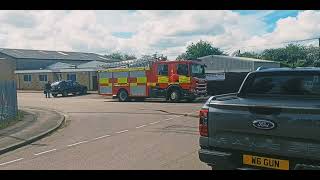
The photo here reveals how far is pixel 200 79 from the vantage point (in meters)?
25.2

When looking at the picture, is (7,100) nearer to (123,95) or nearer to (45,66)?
(123,95)

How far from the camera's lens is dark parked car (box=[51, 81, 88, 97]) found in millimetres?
37969

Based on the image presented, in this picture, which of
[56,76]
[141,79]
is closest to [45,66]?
[56,76]

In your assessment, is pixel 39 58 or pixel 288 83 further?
pixel 39 58

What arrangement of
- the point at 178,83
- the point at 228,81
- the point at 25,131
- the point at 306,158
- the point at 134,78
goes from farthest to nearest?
the point at 228,81, the point at 134,78, the point at 178,83, the point at 25,131, the point at 306,158

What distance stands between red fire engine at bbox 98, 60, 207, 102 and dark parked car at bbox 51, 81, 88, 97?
1055cm

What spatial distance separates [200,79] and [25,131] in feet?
45.7

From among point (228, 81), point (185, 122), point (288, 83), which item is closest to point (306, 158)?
point (288, 83)

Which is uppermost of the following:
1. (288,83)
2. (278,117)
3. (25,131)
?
(288,83)

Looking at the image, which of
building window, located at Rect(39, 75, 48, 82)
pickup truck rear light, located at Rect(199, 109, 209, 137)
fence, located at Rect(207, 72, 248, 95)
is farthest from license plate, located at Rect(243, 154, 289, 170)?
building window, located at Rect(39, 75, 48, 82)

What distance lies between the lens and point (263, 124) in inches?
199

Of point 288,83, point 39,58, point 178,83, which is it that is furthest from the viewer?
point 39,58

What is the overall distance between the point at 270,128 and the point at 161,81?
20905 millimetres
